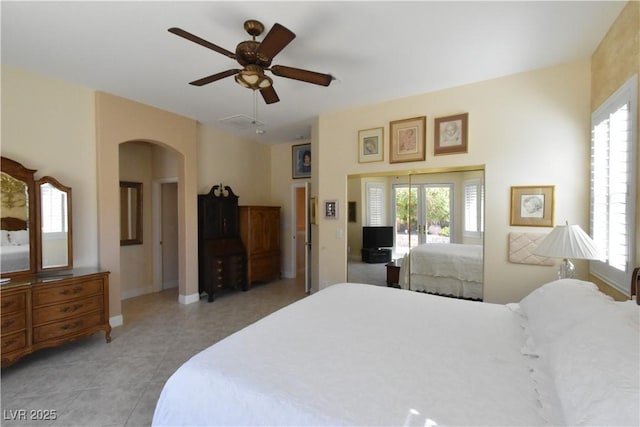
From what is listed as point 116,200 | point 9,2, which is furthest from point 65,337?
point 9,2

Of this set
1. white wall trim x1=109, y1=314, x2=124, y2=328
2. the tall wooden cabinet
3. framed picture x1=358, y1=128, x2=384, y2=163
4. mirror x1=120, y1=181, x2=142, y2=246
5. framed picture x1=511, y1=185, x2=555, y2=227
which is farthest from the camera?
the tall wooden cabinet

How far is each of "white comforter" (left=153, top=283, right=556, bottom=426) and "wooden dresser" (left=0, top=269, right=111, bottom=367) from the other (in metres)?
2.11

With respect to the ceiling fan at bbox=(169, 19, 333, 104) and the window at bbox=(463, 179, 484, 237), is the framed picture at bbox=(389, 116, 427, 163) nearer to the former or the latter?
the window at bbox=(463, 179, 484, 237)

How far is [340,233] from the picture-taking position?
4.00 m

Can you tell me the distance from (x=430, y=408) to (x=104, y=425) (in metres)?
2.10

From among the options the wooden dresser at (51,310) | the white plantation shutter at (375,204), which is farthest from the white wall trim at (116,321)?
the white plantation shutter at (375,204)

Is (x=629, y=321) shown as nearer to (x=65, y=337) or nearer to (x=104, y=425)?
(x=104, y=425)

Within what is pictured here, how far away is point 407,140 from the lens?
136 inches

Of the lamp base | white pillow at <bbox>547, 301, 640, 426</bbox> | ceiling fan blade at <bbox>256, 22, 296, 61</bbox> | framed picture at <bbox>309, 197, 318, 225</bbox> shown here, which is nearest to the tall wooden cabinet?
framed picture at <bbox>309, 197, 318, 225</bbox>

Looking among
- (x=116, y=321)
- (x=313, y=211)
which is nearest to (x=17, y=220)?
(x=116, y=321)

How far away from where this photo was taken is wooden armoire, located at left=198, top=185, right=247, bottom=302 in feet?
14.5

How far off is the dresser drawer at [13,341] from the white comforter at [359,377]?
2.10 metres

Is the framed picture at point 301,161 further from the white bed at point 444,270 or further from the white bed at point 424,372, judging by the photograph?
the white bed at point 424,372

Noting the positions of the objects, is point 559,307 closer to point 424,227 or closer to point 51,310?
point 424,227
